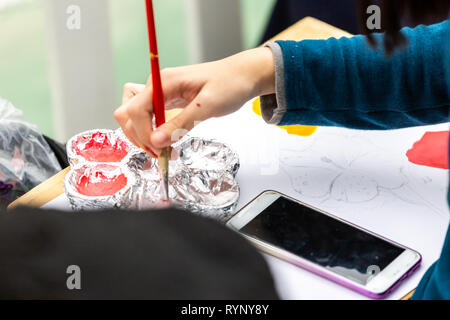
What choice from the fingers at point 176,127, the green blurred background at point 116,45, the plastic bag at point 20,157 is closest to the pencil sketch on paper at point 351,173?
the fingers at point 176,127

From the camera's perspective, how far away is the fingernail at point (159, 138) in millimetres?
542

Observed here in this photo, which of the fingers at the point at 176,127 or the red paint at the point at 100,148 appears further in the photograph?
the red paint at the point at 100,148

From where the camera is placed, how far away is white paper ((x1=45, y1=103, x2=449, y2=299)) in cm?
54

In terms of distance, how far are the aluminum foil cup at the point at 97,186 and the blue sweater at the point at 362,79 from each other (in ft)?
0.56

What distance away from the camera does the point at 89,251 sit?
0.18 meters

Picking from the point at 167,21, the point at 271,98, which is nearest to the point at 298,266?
the point at 271,98

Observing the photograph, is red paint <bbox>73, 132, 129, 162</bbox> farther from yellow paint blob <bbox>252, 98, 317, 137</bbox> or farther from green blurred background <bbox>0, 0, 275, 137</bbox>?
green blurred background <bbox>0, 0, 275, 137</bbox>

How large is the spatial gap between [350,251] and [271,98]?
20cm

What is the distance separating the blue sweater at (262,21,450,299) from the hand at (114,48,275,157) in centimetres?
2
